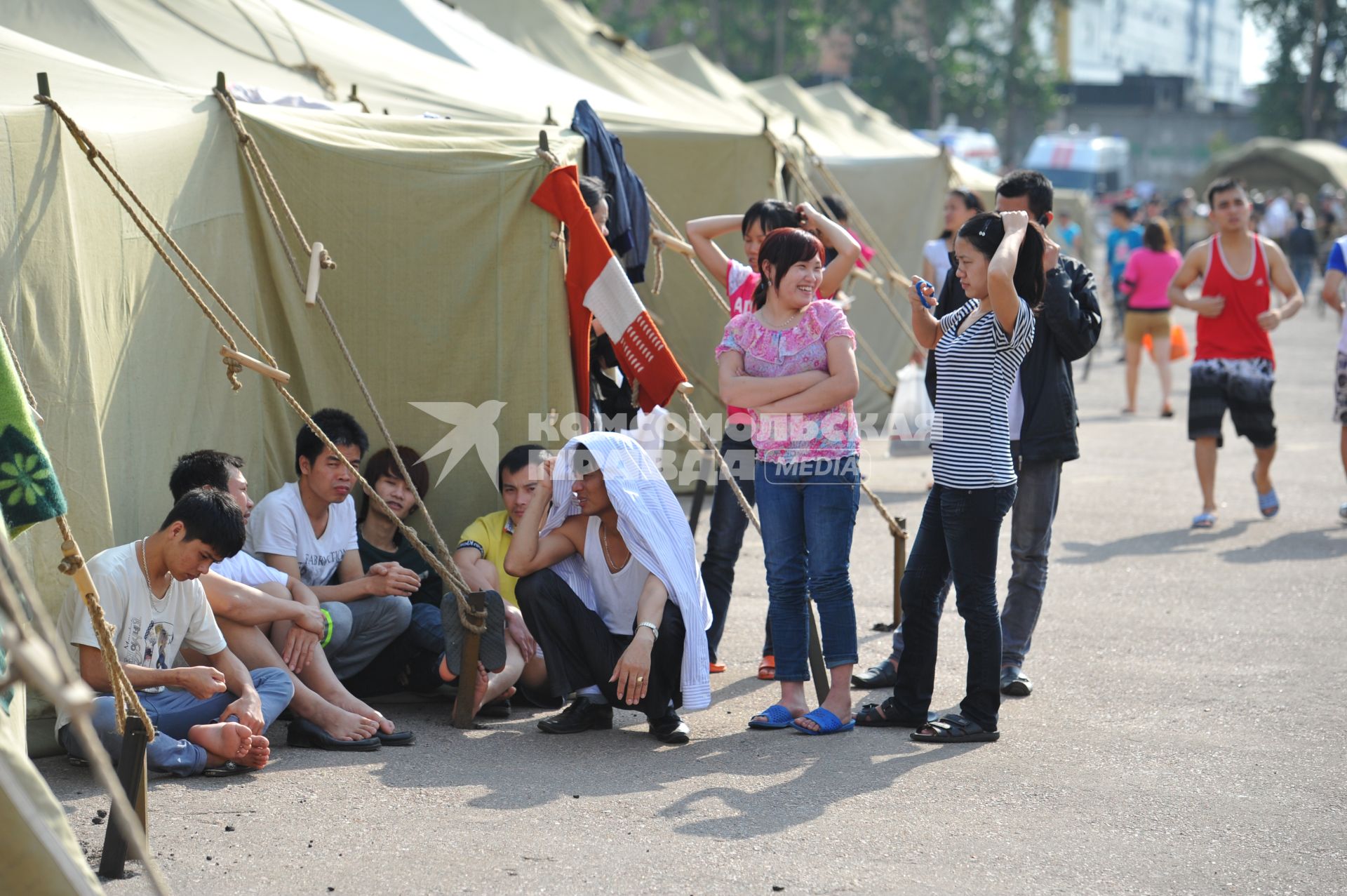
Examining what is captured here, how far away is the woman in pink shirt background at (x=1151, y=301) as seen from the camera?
12.2m

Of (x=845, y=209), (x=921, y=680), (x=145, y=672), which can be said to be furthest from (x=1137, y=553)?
(x=145, y=672)

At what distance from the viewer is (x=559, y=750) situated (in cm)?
461

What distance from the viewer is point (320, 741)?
14.9ft

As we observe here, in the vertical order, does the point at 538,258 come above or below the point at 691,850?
above

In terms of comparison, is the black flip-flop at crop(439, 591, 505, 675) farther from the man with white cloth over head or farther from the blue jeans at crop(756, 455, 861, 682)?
the blue jeans at crop(756, 455, 861, 682)

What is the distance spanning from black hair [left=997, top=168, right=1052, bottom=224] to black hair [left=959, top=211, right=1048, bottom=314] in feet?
1.46

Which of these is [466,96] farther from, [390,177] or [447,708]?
[447,708]

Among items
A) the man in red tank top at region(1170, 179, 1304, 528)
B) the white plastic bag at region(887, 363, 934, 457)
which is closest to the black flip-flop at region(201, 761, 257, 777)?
the man in red tank top at region(1170, 179, 1304, 528)

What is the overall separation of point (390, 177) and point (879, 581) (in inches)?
123

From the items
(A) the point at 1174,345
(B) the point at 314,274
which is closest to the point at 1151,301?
(A) the point at 1174,345

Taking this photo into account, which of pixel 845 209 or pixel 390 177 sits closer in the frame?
pixel 390 177

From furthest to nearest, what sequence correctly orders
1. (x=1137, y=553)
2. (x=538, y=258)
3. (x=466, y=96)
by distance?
(x=466, y=96), (x=1137, y=553), (x=538, y=258)

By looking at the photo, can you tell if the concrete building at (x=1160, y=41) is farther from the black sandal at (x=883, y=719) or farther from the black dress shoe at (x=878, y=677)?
the black sandal at (x=883, y=719)

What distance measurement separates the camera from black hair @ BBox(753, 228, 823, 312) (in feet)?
15.3
